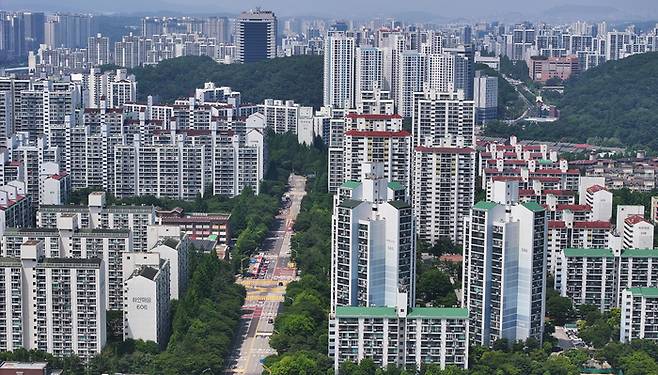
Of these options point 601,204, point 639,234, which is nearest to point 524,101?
point 601,204

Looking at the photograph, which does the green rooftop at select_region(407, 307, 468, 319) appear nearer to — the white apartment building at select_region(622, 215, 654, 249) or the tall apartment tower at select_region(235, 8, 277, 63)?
the white apartment building at select_region(622, 215, 654, 249)

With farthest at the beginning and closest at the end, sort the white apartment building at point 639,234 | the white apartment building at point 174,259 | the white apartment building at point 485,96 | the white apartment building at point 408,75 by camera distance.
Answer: the white apartment building at point 485,96
the white apartment building at point 408,75
the white apartment building at point 639,234
the white apartment building at point 174,259

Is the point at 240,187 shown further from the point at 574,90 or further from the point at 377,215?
the point at 574,90

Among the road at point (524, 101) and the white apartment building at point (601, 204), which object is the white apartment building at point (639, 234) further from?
the road at point (524, 101)

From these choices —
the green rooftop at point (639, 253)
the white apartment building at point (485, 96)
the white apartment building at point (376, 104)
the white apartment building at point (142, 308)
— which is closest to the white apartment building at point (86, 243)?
the white apartment building at point (142, 308)

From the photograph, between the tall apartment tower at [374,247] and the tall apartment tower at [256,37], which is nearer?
the tall apartment tower at [374,247]

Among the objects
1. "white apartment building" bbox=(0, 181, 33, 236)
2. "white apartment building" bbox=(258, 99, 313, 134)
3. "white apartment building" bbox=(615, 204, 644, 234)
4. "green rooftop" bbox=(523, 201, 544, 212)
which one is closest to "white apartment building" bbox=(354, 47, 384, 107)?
"white apartment building" bbox=(258, 99, 313, 134)

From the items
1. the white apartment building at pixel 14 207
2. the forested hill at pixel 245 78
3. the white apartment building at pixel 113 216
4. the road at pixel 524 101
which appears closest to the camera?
the white apartment building at pixel 113 216

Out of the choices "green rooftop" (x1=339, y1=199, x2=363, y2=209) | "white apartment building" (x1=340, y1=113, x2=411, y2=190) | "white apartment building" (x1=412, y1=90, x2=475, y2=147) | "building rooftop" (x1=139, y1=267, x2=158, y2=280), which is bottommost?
"building rooftop" (x1=139, y1=267, x2=158, y2=280)

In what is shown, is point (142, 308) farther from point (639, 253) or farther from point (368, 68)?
point (368, 68)
